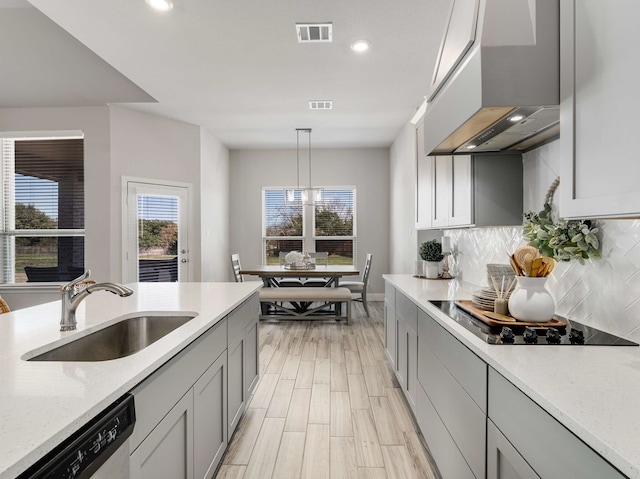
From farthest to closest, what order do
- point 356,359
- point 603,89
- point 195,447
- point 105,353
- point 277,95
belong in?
1. point 277,95
2. point 356,359
3. point 105,353
4. point 195,447
5. point 603,89

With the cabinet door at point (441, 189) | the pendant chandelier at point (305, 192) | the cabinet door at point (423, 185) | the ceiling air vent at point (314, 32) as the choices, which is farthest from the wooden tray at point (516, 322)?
the pendant chandelier at point (305, 192)

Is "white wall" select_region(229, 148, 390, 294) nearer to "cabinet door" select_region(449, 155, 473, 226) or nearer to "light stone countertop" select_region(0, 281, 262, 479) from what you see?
"cabinet door" select_region(449, 155, 473, 226)

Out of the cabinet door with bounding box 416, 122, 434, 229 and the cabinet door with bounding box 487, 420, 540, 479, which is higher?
the cabinet door with bounding box 416, 122, 434, 229

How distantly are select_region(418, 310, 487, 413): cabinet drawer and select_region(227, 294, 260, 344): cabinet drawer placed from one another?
106 centimetres

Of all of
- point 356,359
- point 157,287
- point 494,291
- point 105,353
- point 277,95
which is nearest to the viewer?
point 105,353

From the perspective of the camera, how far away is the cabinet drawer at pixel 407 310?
7.22 ft

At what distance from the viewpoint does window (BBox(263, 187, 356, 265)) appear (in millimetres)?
6891

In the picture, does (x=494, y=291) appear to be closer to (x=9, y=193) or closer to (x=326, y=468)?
(x=326, y=468)

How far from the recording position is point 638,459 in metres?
0.59

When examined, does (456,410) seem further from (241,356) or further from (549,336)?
(241,356)

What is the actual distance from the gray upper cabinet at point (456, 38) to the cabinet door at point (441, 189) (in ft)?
2.45

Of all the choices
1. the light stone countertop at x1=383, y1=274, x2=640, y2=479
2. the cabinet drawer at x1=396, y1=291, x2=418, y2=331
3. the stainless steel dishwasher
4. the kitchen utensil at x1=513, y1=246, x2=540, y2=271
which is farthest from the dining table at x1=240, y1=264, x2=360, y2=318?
the stainless steel dishwasher

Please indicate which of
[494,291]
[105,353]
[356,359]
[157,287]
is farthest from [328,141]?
[105,353]

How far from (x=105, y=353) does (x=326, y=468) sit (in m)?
1.24
